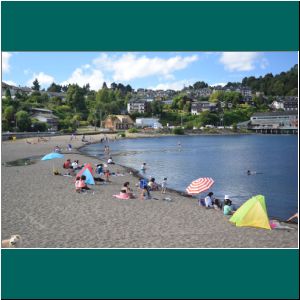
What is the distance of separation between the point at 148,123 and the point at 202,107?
1862 cm

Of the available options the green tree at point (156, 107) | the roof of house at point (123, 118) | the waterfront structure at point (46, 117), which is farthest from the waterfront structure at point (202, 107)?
the waterfront structure at point (46, 117)

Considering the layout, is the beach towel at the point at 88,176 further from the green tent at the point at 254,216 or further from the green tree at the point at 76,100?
the green tree at the point at 76,100

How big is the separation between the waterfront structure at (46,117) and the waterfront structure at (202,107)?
17.4m

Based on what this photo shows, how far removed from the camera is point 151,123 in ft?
216

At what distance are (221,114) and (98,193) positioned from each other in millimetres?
38386

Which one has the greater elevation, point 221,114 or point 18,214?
point 221,114

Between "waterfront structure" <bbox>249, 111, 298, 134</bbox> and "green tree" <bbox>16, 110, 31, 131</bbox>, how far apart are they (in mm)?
28034

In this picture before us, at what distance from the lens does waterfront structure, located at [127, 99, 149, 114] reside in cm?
6029

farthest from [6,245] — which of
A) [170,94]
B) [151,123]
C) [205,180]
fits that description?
[151,123]

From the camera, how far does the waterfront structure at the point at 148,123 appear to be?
214 feet

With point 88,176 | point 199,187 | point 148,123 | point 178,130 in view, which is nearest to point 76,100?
point 148,123

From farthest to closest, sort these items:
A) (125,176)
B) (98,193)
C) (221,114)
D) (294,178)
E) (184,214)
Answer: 1. (221,114)
2. (294,178)
3. (125,176)
4. (98,193)
5. (184,214)

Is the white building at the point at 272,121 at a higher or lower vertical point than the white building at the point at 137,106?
lower

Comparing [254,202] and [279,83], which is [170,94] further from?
[254,202]
